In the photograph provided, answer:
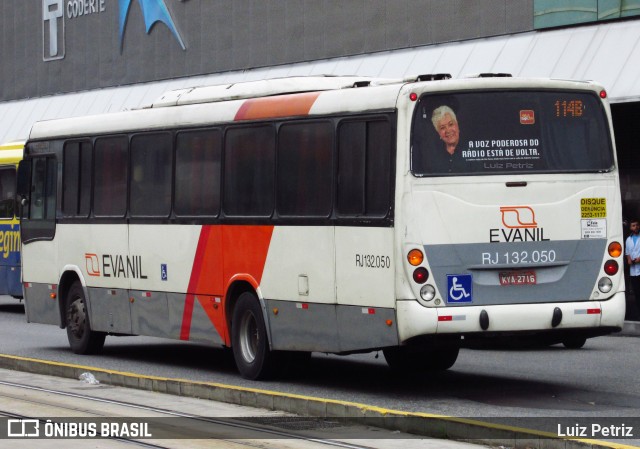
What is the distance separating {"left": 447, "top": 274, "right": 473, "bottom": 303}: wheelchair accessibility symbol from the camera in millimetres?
12805

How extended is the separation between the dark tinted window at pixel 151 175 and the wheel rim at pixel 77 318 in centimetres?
182

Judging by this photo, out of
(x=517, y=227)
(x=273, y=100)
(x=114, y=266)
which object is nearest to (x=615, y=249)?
(x=517, y=227)

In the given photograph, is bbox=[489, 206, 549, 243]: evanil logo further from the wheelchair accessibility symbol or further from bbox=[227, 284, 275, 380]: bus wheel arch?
→ bbox=[227, 284, 275, 380]: bus wheel arch

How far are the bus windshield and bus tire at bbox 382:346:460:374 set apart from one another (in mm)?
3028

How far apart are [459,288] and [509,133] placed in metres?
1.55

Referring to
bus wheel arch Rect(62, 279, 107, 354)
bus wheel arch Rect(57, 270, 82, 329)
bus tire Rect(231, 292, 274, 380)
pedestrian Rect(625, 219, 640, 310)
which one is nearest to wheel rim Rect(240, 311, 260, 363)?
bus tire Rect(231, 292, 274, 380)

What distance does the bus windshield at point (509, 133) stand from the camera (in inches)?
513

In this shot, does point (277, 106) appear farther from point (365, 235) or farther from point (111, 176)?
point (111, 176)

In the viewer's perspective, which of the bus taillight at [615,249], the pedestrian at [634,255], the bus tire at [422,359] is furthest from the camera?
the pedestrian at [634,255]

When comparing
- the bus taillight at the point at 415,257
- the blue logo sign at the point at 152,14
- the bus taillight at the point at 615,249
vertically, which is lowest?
the bus taillight at the point at 415,257

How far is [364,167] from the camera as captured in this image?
13453 mm

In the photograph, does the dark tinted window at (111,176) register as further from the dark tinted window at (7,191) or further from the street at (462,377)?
the dark tinted window at (7,191)

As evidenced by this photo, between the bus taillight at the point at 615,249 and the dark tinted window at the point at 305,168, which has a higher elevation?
the dark tinted window at the point at 305,168

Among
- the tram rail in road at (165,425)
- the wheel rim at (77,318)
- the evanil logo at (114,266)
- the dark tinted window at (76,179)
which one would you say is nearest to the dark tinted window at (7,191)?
the dark tinted window at (76,179)
